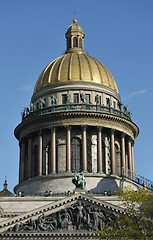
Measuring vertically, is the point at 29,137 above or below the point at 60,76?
below

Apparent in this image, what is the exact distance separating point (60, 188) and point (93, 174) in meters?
4.24

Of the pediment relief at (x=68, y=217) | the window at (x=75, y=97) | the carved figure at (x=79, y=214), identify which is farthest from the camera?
the window at (x=75, y=97)

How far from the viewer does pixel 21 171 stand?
8306cm

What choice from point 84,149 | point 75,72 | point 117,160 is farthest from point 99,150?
point 75,72

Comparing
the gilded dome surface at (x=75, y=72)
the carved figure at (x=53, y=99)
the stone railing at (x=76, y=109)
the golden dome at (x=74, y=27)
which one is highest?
the golden dome at (x=74, y=27)

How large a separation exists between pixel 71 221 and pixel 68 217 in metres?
0.47

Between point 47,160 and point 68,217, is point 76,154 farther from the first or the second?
point 68,217

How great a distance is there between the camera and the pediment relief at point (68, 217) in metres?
61.4

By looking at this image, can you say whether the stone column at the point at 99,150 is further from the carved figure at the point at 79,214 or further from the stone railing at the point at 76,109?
the carved figure at the point at 79,214

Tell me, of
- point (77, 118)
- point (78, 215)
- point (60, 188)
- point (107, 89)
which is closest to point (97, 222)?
point (78, 215)

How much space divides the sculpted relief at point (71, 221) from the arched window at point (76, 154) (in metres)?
16.3

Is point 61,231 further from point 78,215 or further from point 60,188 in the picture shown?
point 60,188

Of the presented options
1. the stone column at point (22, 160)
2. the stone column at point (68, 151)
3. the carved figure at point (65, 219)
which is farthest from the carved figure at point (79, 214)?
the stone column at point (22, 160)

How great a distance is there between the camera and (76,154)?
263ft
